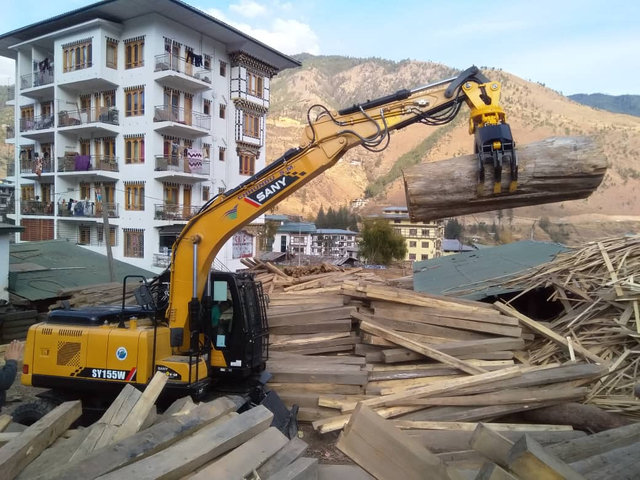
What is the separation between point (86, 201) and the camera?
104ft

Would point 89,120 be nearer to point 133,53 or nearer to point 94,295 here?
point 133,53

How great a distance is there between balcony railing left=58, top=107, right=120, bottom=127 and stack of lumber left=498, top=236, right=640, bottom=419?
27.6 meters

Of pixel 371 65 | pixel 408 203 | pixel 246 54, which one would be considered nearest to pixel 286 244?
pixel 246 54

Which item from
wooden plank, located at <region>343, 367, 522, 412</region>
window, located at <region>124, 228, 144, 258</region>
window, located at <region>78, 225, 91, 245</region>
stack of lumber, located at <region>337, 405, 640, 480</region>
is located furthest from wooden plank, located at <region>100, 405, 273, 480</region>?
window, located at <region>78, 225, 91, 245</region>

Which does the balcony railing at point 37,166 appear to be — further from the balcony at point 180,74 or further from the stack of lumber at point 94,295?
the stack of lumber at point 94,295

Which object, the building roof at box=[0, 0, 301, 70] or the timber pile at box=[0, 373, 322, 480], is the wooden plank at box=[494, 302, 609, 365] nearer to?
the timber pile at box=[0, 373, 322, 480]

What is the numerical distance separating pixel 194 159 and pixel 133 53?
7215mm

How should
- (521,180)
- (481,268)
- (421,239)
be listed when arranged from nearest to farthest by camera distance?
(521,180) → (481,268) → (421,239)

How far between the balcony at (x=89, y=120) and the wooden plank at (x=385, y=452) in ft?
101

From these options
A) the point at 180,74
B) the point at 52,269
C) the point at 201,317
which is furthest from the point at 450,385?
the point at 180,74

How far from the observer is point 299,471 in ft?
11.8

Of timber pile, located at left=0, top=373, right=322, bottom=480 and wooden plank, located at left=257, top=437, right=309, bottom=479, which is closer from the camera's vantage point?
timber pile, located at left=0, top=373, right=322, bottom=480

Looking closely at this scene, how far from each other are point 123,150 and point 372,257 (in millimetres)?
28042

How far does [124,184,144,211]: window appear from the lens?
2999 centimetres
